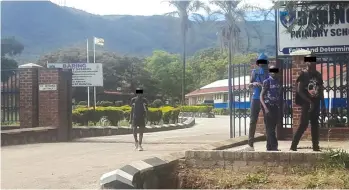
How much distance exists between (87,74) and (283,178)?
18775 millimetres

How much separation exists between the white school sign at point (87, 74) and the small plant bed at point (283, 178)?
1783cm

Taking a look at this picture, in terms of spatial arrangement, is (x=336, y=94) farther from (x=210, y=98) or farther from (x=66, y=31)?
(x=66, y=31)

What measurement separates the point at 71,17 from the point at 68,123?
559ft

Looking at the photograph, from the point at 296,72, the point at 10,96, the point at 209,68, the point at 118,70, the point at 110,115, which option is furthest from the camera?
the point at 209,68

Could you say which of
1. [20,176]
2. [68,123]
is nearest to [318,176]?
[20,176]

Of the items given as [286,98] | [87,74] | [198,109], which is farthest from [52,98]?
[198,109]

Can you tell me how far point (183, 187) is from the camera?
277 inches

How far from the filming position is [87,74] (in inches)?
Result: 966

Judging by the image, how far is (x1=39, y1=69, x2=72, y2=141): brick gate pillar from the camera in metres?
15.1

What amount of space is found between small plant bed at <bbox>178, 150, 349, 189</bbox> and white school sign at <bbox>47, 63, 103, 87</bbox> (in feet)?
58.5

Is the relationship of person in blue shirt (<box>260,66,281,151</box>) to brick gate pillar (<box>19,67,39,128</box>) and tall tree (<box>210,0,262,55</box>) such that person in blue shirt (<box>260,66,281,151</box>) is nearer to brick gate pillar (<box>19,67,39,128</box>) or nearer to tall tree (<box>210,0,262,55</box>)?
brick gate pillar (<box>19,67,39,128</box>)

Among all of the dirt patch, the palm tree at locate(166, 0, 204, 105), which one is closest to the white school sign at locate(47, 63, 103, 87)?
the dirt patch

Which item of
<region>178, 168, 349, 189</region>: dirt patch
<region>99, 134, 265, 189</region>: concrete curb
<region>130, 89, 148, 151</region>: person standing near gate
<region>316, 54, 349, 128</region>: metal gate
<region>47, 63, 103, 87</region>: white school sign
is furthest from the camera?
<region>47, 63, 103, 87</region>: white school sign

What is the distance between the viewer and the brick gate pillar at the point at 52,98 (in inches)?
595
